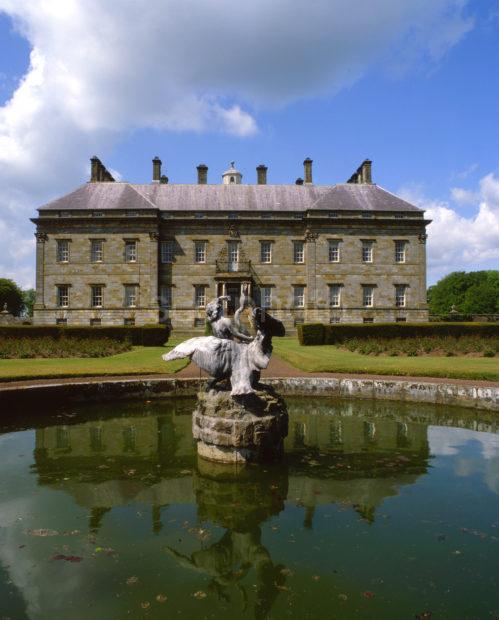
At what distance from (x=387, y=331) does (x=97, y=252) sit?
931 inches

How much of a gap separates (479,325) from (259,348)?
72.5ft

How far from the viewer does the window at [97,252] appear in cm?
3612

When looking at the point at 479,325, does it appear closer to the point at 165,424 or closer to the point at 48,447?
the point at 165,424

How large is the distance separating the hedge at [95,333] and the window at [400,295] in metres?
20.7

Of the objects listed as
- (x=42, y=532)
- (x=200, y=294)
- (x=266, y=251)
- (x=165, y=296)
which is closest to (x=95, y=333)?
(x=165, y=296)

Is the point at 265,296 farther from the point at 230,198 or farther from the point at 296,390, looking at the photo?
the point at 296,390

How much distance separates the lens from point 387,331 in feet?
83.0

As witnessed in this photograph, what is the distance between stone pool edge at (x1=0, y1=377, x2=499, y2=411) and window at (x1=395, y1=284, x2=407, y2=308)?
26437 mm

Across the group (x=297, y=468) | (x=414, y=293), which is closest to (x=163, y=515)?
(x=297, y=468)

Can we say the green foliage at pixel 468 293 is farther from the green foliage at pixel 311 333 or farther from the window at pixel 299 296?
the green foliage at pixel 311 333

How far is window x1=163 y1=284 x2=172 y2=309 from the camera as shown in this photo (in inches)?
1435

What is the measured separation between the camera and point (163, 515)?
203 inches

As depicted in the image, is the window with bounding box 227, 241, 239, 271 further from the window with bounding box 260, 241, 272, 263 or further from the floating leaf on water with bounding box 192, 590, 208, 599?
the floating leaf on water with bounding box 192, 590, 208, 599

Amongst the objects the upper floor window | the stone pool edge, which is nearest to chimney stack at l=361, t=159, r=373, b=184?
the upper floor window
